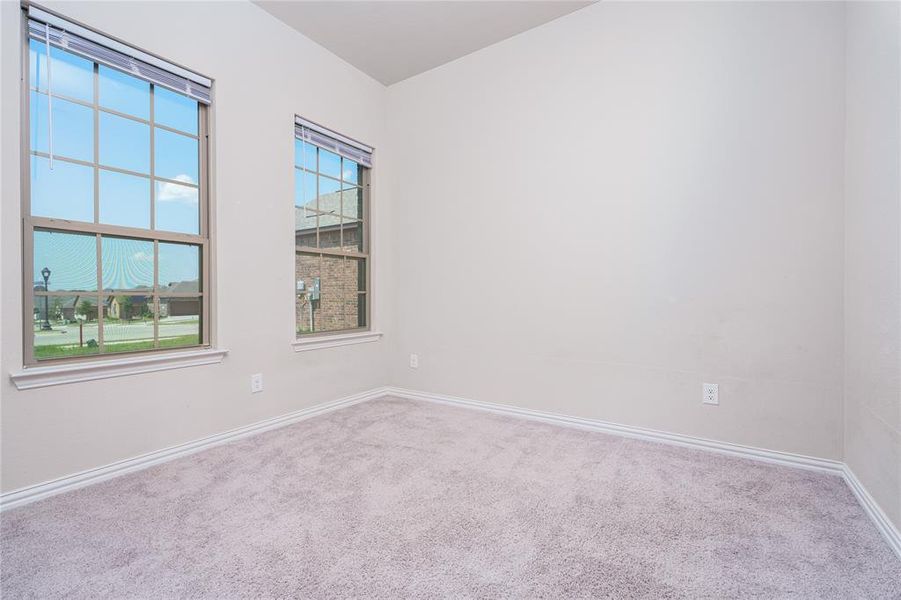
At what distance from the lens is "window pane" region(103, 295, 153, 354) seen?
2.13m

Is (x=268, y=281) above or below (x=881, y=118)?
below

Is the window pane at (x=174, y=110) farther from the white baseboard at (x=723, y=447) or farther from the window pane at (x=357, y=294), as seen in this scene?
the white baseboard at (x=723, y=447)

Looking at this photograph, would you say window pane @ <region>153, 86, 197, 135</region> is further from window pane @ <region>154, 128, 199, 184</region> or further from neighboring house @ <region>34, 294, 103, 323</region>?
neighboring house @ <region>34, 294, 103, 323</region>

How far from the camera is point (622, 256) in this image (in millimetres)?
2656

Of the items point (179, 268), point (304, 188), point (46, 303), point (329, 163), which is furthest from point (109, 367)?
point (329, 163)

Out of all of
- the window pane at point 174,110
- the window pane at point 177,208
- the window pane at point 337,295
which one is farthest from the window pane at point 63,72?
the window pane at point 337,295

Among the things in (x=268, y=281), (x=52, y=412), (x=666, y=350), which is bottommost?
(x=52, y=412)

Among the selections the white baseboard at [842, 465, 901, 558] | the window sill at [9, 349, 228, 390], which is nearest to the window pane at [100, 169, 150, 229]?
the window sill at [9, 349, 228, 390]

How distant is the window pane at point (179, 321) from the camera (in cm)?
237

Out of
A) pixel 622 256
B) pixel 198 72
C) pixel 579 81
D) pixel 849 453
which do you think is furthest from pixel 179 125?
pixel 849 453

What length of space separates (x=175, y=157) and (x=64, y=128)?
1.63 ft

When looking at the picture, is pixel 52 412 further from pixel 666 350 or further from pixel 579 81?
pixel 579 81

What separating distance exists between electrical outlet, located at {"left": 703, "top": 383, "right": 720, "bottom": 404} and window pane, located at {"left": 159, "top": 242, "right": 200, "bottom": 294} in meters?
3.23

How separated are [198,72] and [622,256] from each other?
9.55 feet
